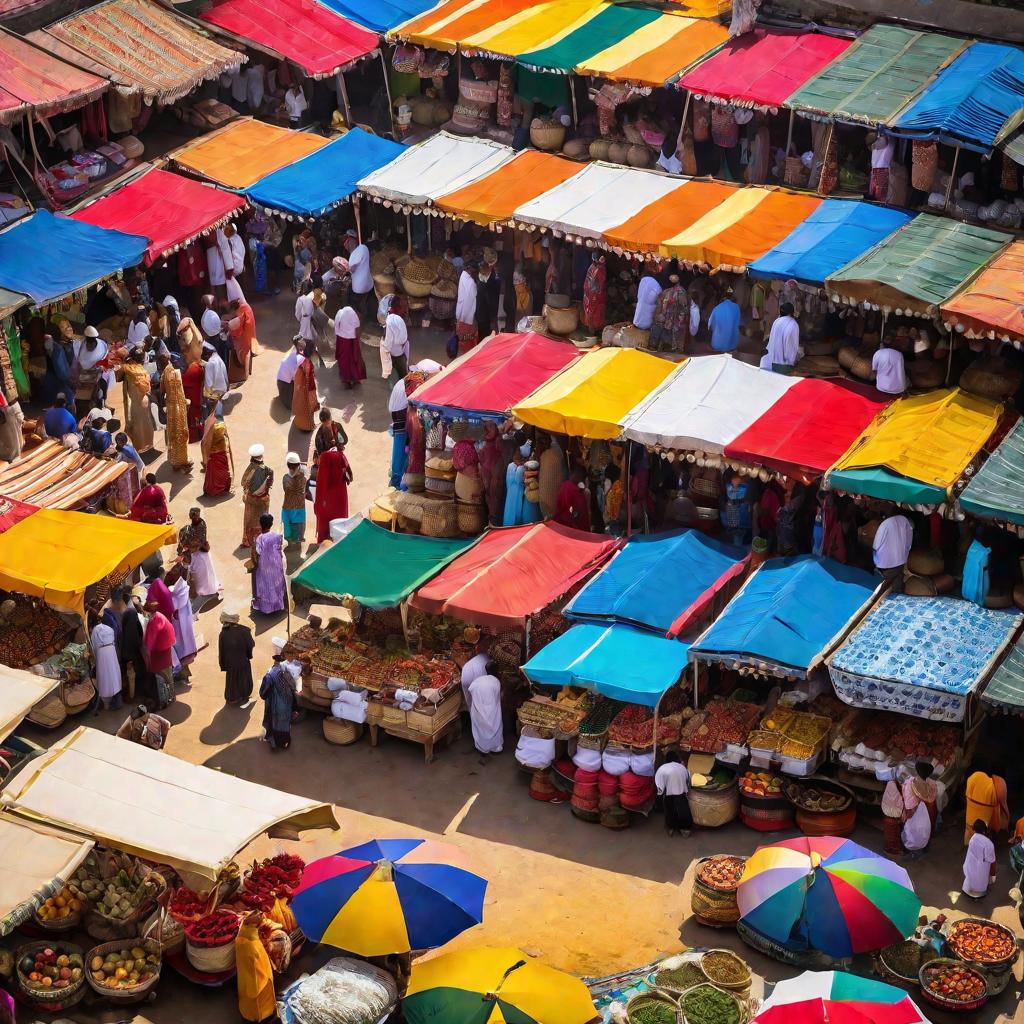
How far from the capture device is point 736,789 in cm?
2034

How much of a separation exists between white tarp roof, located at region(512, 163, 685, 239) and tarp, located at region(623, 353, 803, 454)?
11.1 feet

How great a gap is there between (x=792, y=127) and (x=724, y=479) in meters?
7.22

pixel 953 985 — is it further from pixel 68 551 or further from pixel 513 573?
pixel 68 551

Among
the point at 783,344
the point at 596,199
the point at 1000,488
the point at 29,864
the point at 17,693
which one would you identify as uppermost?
the point at 596,199

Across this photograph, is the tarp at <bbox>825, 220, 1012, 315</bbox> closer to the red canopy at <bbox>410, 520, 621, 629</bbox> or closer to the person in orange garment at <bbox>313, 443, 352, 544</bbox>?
the red canopy at <bbox>410, 520, 621, 629</bbox>

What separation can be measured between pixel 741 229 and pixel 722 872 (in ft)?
32.1

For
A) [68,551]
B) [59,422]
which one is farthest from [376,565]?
[59,422]

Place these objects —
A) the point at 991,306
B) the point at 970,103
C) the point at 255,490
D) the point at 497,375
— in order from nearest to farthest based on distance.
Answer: the point at 991,306, the point at 497,375, the point at 255,490, the point at 970,103

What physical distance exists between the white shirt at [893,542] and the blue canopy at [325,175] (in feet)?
34.9

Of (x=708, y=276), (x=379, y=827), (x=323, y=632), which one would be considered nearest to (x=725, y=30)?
(x=708, y=276)

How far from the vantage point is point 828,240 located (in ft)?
83.3

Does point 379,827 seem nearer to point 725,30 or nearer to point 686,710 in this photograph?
point 686,710

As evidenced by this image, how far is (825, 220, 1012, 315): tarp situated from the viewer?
23.5 meters

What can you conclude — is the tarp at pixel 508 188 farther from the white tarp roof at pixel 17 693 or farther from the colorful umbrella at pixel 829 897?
the colorful umbrella at pixel 829 897
